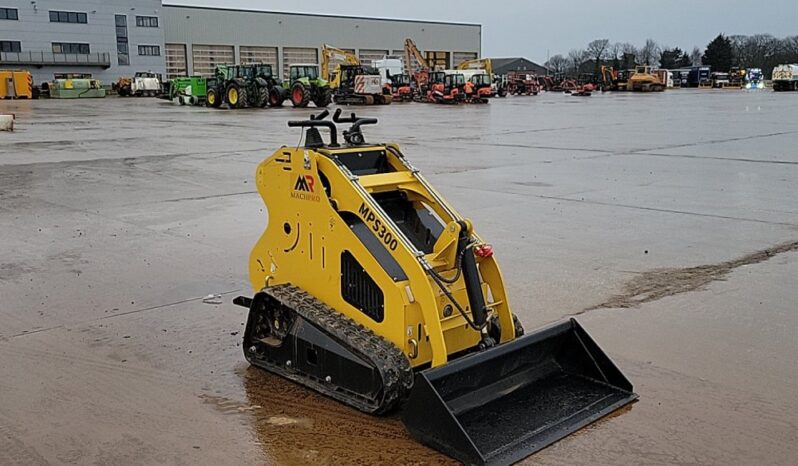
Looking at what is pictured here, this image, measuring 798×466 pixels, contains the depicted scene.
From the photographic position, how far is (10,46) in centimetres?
6488

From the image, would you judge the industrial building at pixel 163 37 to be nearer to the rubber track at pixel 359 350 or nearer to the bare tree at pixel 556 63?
the bare tree at pixel 556 63

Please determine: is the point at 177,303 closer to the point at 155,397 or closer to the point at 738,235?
the point at 155,397

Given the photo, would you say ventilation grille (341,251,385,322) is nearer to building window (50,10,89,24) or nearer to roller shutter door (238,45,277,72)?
building window (50,10,89,24)

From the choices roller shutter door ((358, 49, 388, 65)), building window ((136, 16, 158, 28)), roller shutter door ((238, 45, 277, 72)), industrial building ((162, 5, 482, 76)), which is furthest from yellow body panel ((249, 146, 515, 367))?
roller shutter door ((358, 49, 388, 65))

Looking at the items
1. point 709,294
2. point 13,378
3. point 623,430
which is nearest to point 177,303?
point 13,378

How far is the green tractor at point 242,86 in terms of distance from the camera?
3581 cm

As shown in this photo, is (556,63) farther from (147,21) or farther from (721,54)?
(147,21)

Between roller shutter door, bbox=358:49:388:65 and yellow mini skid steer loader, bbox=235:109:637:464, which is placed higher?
roller shutter door, bbox=358:49:388:65

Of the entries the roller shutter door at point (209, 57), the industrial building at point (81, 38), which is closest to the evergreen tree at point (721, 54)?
the roller shutter door at point (209, 57)

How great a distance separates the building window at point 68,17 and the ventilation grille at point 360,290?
7186 centimetres

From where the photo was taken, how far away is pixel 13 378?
4266mm

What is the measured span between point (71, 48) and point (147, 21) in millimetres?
7332

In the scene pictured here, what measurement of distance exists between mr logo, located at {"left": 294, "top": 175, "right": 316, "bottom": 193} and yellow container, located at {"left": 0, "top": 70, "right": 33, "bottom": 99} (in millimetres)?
55767

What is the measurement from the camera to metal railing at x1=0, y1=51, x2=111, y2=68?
6425cm
